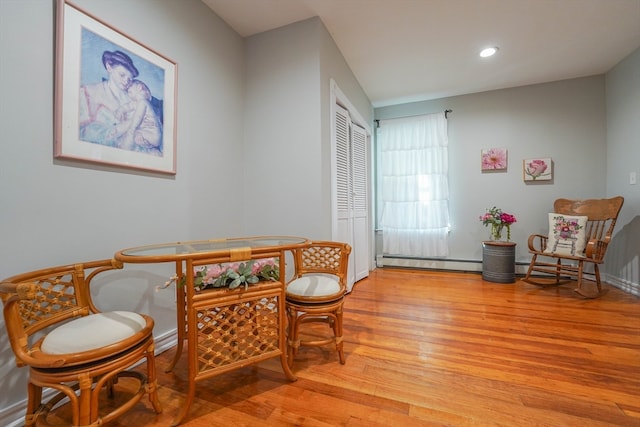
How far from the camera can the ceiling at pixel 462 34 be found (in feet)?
6.72

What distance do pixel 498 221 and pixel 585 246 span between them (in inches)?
33.8

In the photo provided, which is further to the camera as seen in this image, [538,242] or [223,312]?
[538,242]

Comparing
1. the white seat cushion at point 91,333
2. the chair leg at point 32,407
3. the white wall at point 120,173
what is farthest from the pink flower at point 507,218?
the chair leg at point 32,407

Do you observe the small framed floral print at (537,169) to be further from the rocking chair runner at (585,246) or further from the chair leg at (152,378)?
the chair leg at (152,378)

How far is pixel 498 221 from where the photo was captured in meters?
3.38

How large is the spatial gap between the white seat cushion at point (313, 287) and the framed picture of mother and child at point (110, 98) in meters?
1.15

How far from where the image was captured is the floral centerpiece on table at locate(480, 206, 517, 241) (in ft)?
10.8

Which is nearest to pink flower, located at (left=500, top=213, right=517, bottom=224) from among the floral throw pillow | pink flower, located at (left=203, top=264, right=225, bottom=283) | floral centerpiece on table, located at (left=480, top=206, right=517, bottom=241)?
floral centerpiece on table, located at (left=480, top=206, right=517, bottom=241)

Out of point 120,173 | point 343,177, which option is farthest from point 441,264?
point 120,173

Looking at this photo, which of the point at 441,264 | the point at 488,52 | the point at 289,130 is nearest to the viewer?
the point at 289,130

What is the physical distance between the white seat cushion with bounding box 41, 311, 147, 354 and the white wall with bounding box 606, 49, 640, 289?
443 centimetres

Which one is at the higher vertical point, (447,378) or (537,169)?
(537,169)

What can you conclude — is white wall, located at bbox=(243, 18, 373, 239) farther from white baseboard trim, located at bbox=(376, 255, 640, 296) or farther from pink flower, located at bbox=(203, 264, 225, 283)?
white baseboard trim, located at bbox=(376, 255, 640, 296)

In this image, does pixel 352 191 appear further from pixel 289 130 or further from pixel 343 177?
pixel 289 130
